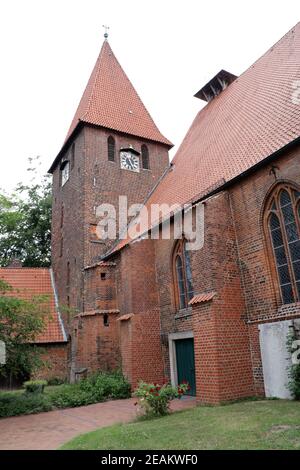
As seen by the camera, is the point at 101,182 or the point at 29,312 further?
the point at 101,182

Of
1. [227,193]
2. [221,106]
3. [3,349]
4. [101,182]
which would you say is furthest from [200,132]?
[3,349]

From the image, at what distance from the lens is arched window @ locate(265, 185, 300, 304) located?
30.7 ft

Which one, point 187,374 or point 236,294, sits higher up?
point 236,294

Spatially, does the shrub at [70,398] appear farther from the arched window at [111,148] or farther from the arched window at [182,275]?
the arched window at [111,148]

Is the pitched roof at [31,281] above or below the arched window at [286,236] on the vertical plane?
above

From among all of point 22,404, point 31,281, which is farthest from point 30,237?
point 22,404

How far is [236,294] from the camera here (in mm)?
10289

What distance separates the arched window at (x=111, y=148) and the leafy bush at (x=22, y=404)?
1176cm

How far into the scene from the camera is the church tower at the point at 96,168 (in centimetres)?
1809

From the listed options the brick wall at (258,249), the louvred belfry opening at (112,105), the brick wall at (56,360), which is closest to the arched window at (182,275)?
the brick wall at (258,249)

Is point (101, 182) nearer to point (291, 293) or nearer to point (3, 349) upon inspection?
point (3, 349)

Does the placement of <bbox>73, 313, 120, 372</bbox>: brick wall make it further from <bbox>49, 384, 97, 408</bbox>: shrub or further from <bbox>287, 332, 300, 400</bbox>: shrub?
<bbox>287, 332, 300, 400</bbox>: shrub

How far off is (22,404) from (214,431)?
7.35 meters
